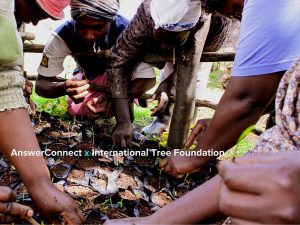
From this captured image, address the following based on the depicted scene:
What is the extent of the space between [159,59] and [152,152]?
29.8 inches

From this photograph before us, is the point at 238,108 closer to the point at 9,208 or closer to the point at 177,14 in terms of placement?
the point at 177,14

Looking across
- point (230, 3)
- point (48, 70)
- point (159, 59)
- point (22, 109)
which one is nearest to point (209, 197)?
point (22, 109)

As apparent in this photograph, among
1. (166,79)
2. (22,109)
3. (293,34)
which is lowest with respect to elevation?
(166,79)

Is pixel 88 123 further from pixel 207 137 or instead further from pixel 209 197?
pixel 209 197

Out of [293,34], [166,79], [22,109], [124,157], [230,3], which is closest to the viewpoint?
[293,34]

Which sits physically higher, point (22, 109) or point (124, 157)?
point (22, 109)

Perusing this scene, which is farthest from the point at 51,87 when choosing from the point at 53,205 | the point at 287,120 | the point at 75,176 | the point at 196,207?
the point at 287,120

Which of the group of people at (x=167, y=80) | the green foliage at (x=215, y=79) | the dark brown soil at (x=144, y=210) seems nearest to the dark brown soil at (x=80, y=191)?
the dark brown soil at (x=144, y=210)

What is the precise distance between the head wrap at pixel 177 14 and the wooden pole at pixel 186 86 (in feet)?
0.60

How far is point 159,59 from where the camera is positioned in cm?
297

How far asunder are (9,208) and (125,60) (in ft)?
5.68

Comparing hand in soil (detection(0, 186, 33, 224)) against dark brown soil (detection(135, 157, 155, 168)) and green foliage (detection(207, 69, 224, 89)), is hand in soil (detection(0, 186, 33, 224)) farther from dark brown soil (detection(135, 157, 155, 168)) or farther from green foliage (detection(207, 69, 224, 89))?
green foliage (detection(207, 69, 224, 89))

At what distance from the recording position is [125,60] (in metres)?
2.88

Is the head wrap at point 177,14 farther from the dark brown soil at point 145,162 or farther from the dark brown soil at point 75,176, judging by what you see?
the dark brown soil at point 75,176
